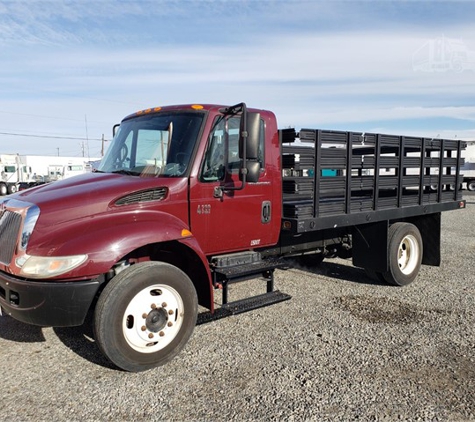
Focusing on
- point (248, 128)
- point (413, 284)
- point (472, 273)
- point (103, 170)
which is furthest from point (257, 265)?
point (472, 273)

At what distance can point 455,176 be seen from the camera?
Result: 727 centimetres

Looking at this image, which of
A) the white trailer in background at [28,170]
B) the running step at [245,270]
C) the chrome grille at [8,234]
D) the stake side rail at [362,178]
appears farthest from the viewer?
the white trailer in background at [28,170]

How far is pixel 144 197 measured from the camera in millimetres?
3863

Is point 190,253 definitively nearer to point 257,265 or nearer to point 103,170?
point 257,265

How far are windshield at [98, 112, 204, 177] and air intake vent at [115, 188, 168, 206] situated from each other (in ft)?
0.72

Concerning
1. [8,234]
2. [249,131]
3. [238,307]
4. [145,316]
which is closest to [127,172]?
[8,234]

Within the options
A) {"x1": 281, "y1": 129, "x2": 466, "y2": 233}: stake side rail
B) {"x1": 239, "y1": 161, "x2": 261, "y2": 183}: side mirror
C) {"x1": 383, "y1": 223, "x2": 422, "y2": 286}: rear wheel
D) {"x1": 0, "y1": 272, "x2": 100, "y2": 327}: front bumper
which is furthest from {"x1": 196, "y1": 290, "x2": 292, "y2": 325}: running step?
{"x1": 383, "y1": 223, "x2": 422, "y2": 286}: rear wheel

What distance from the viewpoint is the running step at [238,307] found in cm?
411

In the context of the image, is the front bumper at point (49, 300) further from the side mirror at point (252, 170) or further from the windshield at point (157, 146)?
the side mirror at point (252, 170)

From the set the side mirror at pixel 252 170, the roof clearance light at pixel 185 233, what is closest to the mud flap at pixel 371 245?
the side mirror at pixel 252 170

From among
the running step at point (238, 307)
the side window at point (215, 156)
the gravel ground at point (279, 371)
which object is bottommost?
the gravel ground at point (279, 371)

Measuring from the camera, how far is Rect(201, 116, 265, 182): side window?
4195mm

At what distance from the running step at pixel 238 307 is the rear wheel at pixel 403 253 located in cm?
231

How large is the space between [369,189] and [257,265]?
2.13m
